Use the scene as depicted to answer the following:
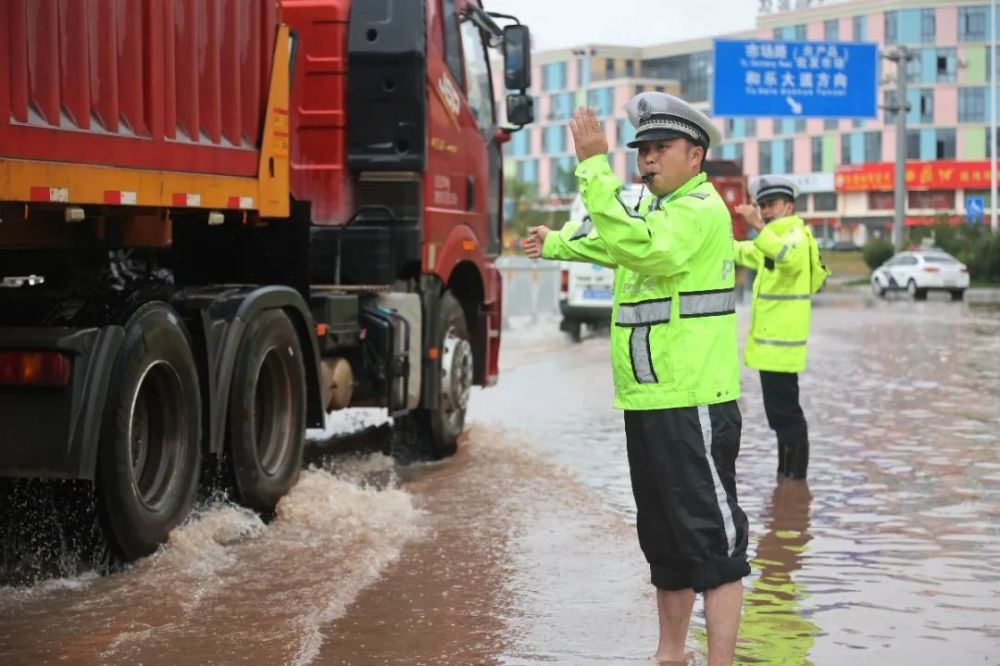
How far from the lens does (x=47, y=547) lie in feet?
24.7

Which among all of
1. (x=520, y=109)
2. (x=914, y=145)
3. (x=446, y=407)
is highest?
(x=914, y=145)

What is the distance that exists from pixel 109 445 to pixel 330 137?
4.05 metres

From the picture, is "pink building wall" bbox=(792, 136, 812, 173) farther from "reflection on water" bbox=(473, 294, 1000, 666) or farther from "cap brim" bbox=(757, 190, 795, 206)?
"cap brim" bbox=(757, 190, 795, 206)

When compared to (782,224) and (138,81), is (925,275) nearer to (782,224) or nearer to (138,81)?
(782,224)

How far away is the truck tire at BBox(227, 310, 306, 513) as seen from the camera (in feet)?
27.4

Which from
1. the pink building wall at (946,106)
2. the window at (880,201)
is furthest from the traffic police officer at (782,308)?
the window at (880,201)

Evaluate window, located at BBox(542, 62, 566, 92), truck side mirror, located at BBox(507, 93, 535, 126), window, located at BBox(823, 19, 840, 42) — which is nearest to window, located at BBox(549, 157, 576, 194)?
window, located at BBox(542, 62, 566, 92)

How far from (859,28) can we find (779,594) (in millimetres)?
97398

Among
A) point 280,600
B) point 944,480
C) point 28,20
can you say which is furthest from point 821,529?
point 28,20

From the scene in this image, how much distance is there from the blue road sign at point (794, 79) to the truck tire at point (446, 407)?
34.3m

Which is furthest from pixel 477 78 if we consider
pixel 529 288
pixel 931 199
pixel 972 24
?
pixel 972 24

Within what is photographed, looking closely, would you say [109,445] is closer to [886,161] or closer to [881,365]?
[881,365]

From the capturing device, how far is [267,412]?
904cm

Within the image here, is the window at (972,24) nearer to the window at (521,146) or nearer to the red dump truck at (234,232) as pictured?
the window at (521,146)
